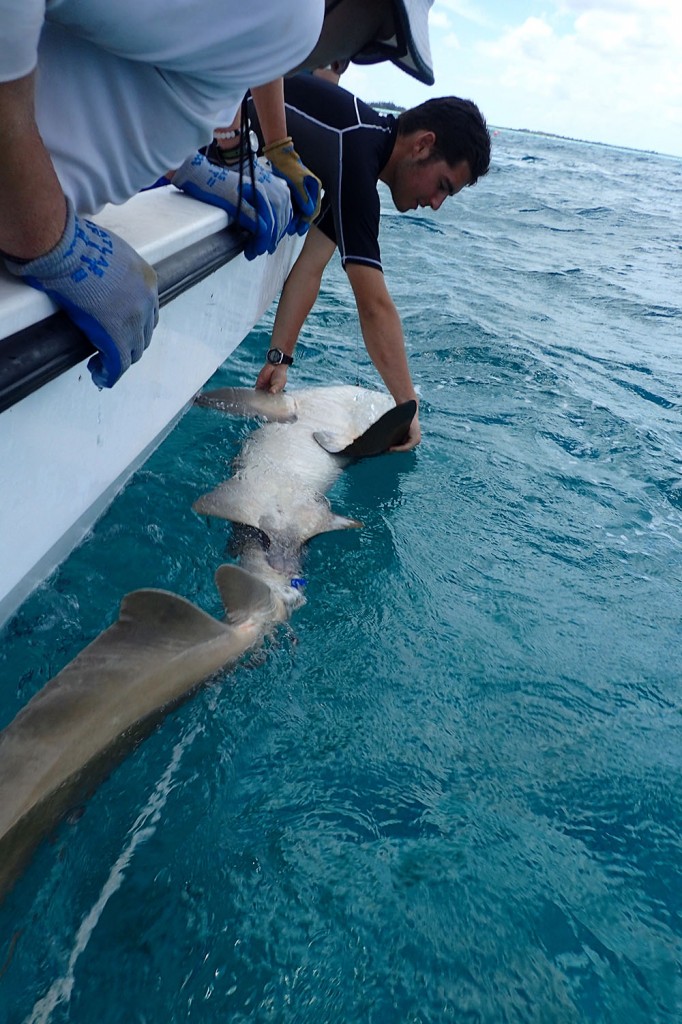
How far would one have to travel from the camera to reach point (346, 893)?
183 centimetres

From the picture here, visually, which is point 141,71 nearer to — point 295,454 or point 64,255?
point 64,255

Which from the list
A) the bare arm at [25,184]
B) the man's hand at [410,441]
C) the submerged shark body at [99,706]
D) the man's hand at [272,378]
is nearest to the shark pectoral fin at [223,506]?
the submerged shark body at [99,706]

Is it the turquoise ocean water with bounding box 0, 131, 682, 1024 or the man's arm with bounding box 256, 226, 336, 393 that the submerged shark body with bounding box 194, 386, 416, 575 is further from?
the man's arm with bounding box 256, 226, 336, 393

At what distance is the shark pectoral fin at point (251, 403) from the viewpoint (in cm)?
366

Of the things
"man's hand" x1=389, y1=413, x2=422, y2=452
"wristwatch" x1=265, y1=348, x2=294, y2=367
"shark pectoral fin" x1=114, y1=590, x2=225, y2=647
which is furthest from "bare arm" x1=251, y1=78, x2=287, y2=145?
"shark pectoral fin" x1=114, y1=590, x2=225, y2=647

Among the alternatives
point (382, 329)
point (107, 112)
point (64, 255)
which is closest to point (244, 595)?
point (64, 255)

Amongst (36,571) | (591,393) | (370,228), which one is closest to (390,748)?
(36,571)

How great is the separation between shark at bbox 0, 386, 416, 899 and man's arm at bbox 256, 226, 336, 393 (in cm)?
115

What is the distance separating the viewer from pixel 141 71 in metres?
1.42

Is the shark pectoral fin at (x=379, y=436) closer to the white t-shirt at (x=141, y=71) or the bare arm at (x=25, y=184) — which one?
the white t-shirt at (x=141, y=71)

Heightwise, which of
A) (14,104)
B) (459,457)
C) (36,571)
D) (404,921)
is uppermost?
(14,104)

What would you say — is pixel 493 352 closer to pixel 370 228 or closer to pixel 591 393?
pixel 591 393

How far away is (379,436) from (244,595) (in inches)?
49.6

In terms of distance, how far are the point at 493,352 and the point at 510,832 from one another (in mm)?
4479
